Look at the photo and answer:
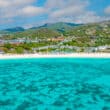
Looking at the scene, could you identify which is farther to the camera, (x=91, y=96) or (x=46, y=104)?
(x=91, y=96)

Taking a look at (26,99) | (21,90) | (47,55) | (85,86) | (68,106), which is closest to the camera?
(68,106)

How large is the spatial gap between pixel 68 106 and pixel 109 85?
9.91 meters

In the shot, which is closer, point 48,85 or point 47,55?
point 48,85

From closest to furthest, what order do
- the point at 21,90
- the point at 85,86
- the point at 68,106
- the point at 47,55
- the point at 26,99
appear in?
the point at 68,106 → the point at 26,99 → the point at 21,90 → the point at 85,86 → the point at 47,55

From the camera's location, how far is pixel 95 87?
26.9 m

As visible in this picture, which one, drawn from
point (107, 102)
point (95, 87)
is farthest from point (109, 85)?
point (107, 102)

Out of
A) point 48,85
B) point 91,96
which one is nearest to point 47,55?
point 48,85

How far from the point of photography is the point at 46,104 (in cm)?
1991

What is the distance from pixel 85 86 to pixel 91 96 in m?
5.08

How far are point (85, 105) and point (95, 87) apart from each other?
25.0ft

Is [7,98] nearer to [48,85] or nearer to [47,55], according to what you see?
[48,85]

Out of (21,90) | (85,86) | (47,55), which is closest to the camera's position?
(21,90)

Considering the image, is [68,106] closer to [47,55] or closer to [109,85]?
[109,85]

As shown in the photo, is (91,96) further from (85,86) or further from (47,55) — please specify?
(47,55)
